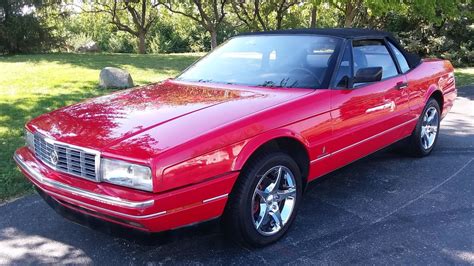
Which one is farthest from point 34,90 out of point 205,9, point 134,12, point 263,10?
point 205,9

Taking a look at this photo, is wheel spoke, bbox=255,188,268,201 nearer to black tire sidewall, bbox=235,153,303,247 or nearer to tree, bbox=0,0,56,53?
black tire sidewall, bbox=235,153,303,247

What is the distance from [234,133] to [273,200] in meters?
0.70

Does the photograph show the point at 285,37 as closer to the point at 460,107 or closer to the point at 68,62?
the point at 460,107

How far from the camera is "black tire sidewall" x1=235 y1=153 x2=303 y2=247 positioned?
297 centimetres

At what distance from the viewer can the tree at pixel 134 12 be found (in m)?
27.4

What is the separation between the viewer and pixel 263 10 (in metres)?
23.8

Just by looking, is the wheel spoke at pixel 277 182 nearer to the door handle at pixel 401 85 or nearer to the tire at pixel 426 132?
the door handle at pixel 401 85

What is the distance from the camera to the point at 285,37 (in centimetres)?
429

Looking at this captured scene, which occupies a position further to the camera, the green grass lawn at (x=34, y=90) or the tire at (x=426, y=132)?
the tire at (x=426, y=132)

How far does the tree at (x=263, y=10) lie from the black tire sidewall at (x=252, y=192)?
65.2 feet

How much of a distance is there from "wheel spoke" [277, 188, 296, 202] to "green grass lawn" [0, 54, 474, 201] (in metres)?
2.57

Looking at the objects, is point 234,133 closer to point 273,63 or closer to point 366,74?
point 273,63

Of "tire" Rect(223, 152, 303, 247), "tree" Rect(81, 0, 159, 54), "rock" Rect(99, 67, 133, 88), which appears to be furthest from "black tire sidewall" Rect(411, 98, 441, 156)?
"tree" Rect(81, 0, 159, 54)

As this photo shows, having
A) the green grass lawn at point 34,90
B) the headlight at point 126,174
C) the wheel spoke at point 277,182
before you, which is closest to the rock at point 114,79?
the green grass lawn at point 34,90
